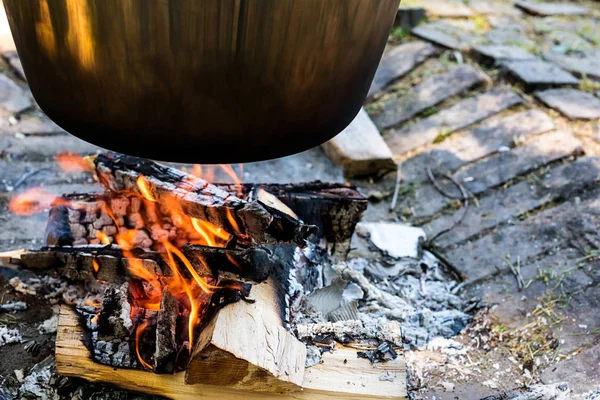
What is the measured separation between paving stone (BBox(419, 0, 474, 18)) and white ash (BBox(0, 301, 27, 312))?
2507 millimetres

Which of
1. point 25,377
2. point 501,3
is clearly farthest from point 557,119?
point 25,377

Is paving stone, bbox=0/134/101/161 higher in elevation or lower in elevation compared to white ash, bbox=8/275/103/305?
lower

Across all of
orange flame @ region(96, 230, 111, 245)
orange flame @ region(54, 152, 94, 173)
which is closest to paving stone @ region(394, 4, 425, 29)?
orange flame @ region(54, 152, 94, 173)

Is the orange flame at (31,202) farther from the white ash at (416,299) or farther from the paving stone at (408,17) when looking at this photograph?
the paving stone at (408,17)

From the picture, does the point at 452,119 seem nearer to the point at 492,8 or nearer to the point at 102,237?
the point at 492,8

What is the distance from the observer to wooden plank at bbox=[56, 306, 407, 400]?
1328mm

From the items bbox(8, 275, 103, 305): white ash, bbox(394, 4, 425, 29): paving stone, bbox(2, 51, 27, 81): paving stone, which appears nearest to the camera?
bbox(8, 275, 103, 305): white ash

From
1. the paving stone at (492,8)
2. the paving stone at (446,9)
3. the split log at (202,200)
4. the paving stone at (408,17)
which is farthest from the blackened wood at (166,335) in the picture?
the paving stone at (492,8)

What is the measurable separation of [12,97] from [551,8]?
2906 millimetres

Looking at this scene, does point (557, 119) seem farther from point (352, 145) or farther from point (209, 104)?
point (209, 104)

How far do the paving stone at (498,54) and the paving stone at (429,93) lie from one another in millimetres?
108

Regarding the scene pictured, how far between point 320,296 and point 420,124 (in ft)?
3.85

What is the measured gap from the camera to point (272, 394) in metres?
1.33

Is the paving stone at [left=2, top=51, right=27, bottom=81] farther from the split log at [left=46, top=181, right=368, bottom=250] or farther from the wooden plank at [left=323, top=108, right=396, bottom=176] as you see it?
the wooden plank at [left=323, top=108, right=396, bottom=176]
